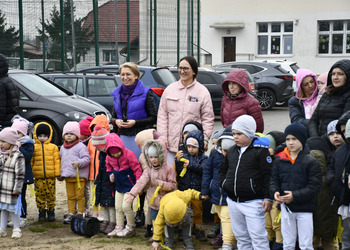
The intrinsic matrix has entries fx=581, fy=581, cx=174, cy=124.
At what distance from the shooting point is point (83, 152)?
725 cm

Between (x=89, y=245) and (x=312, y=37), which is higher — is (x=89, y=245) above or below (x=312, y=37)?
below

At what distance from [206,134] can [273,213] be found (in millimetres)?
1160

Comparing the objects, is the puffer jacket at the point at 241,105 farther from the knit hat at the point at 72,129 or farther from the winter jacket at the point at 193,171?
the knit hat at the point at 72,129

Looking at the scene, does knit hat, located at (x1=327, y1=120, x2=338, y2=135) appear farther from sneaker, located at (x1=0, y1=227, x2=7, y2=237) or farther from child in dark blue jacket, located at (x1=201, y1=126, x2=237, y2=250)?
sneaker, located at (x1=0, y1=227, x2=7, y2=237)

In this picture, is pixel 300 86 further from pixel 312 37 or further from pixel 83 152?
pixel 312 37

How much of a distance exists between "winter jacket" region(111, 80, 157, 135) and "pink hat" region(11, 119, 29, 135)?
1134 millimetres

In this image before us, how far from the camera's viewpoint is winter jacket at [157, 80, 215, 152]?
21.4ft

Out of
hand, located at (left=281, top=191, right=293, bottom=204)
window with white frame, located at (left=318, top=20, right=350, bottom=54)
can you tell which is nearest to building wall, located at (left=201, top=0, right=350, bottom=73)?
window with white frame, located at (left=318, top=20, right=350, bottom=54)

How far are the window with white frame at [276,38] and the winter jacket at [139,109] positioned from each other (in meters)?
32.2

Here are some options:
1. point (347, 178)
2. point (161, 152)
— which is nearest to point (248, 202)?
point (347, 178)

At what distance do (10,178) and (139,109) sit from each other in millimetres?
1687

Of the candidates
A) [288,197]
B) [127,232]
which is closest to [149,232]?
[127,232]

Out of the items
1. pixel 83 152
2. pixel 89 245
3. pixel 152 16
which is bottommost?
pixel 89 245

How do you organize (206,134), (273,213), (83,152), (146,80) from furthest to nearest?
(146,80) → (83,152) → (206,134) → (273,213)
